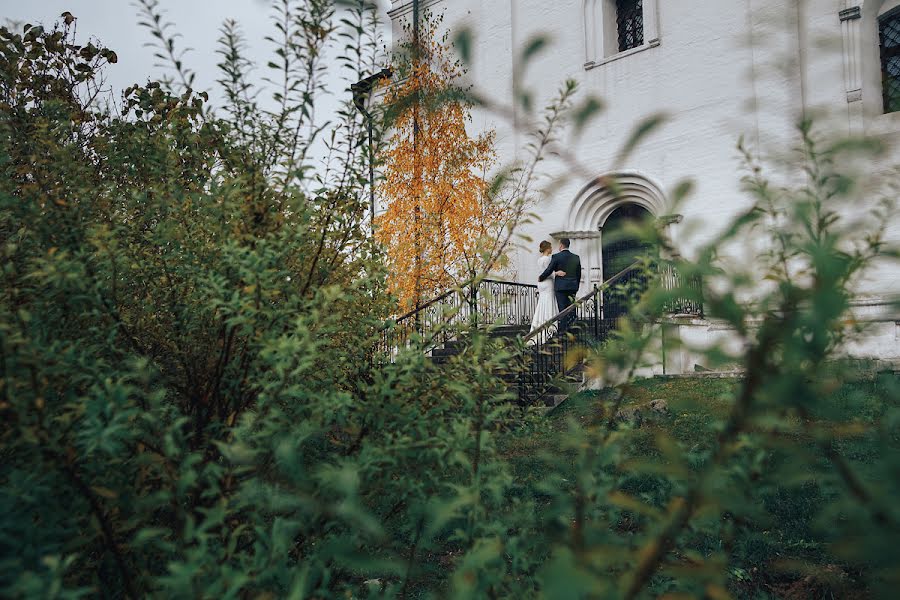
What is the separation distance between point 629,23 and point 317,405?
50.2 feet

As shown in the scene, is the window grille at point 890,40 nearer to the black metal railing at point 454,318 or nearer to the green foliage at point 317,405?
the green foliage at point 317,405

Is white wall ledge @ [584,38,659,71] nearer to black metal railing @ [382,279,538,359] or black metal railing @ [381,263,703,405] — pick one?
black metal railing @ [381,263,703,405]

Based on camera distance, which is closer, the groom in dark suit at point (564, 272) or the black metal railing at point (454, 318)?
the black metal railing at point (454, 318)

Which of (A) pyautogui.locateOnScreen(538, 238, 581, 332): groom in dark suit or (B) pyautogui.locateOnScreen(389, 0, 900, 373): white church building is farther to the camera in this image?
(A) pyautogui.locateOnScreen(538, 238, 581, 332): groom in dark suit

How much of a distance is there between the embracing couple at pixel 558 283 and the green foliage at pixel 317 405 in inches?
301

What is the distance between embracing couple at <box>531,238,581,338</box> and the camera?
1073cm

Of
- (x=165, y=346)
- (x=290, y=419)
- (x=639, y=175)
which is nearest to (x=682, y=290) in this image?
(x=290, y=419)

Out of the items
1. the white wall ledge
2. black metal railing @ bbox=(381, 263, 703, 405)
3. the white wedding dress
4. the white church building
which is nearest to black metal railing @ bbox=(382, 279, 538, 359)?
black metal railing @ bbox=(381, 263, 703, 405)

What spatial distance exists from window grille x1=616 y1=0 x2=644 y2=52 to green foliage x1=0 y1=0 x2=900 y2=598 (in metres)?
13.6

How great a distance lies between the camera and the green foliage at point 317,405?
0.74 meters

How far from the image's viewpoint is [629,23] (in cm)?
1406

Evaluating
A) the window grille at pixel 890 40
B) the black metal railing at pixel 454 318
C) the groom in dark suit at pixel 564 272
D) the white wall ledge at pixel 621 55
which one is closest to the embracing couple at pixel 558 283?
the groom in dark suit at pixel 564 272

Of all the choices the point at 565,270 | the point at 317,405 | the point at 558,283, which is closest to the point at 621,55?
the point at 565,270

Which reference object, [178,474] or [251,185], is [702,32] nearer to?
[251,185]
